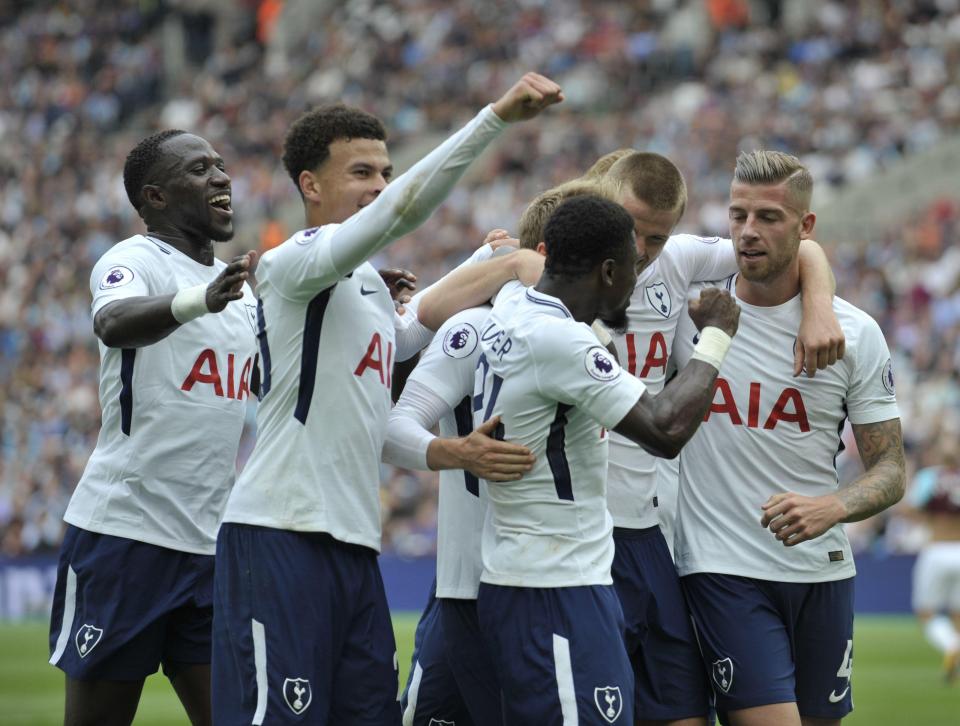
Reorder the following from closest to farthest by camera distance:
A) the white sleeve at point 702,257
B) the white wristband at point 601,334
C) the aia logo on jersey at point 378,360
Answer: the aia logo on jersey at point 378,360, the white wristband at point 601,334, the white sleeve at point 702,257

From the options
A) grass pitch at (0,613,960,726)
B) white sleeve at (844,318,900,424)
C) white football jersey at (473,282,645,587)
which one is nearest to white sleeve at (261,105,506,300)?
white football jersey at (473,282,645,587)

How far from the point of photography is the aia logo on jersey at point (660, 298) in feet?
20.6

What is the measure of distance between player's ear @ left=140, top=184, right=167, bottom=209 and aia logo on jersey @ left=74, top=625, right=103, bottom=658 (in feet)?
5.75

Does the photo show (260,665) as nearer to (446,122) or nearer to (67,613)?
(67,613)

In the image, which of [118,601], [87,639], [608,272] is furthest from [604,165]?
[87,639]

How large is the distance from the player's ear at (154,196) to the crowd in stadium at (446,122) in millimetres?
12044

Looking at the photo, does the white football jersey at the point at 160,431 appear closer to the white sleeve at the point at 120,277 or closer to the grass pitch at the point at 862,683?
the white sleeve at the point at 120,277

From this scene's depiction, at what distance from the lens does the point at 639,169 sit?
600 cm

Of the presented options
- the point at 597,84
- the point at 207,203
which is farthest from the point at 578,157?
the point at 207,203

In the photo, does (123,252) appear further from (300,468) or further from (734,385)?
(734,385)

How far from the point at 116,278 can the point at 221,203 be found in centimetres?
68

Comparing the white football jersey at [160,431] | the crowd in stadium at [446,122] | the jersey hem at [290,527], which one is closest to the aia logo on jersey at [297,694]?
the jersey hem at [290,527]

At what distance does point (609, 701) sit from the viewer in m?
5.07

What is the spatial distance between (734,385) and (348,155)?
6.00 ft
